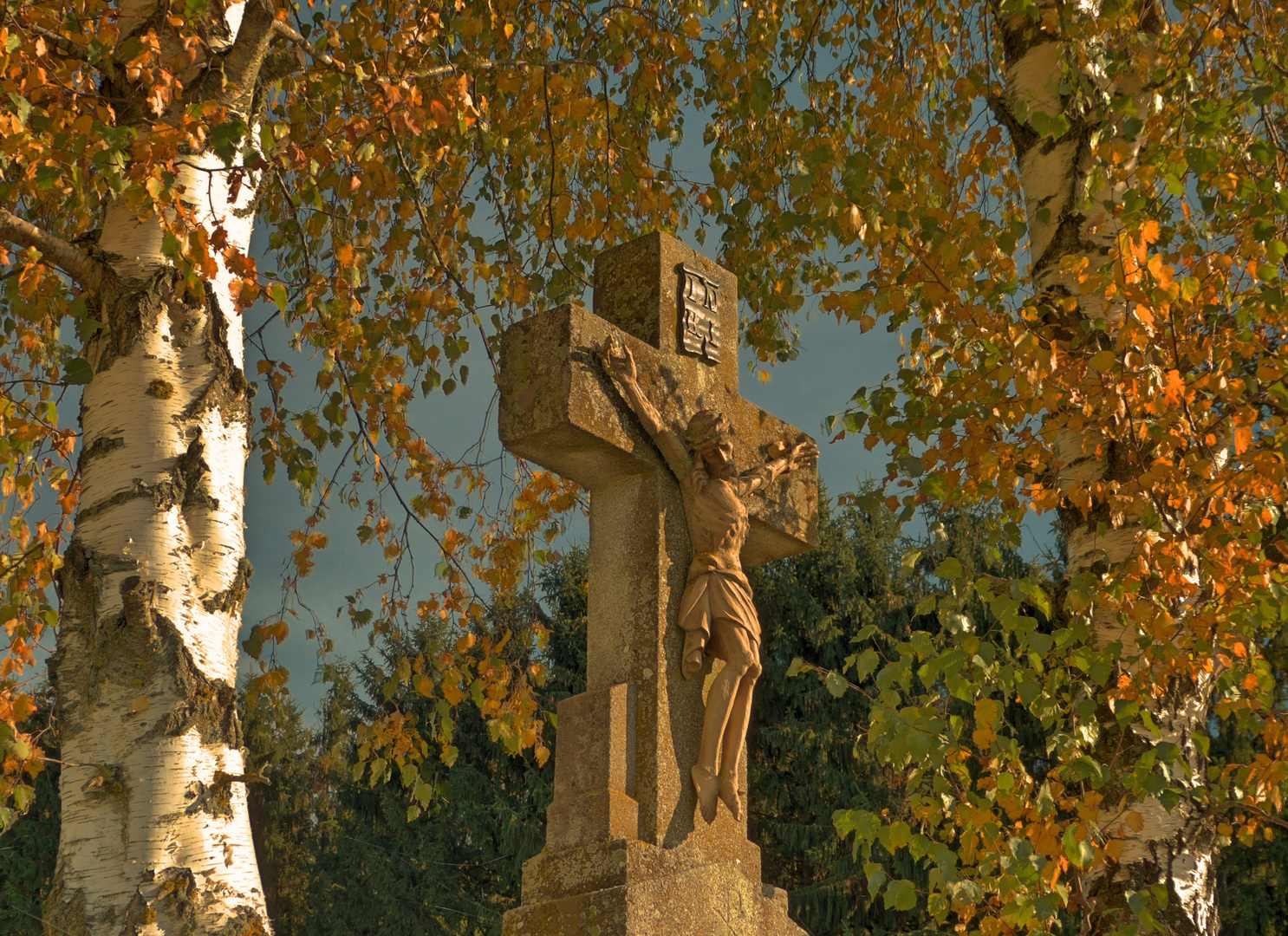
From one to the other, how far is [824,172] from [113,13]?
4.28m

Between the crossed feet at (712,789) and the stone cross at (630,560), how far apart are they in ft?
0.12

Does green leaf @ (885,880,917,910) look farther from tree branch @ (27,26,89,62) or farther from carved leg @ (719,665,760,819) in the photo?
tree branch @ (27,26,89,62)

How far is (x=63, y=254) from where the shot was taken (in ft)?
14.4

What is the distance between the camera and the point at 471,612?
6430mm

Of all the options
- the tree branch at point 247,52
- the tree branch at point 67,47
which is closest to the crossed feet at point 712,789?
the tree branch at point 247,52

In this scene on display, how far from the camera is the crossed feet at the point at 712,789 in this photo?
399cm

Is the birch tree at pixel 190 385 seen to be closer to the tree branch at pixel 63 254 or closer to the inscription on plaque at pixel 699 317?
the tree branch at pixel 63 254

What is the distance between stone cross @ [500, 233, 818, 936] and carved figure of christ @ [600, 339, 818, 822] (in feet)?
0.16

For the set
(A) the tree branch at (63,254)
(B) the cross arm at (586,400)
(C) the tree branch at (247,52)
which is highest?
(C) the tree branch at (247,52)

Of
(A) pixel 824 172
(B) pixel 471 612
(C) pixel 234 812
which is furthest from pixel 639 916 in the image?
(A) pixel 824 172

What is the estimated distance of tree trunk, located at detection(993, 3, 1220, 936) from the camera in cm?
462

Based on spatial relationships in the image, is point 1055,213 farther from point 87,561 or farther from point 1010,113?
point 87,561

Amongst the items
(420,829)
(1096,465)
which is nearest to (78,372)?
(1096,465)

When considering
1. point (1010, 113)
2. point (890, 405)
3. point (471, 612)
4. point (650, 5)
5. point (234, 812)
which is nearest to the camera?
point (234, 812)
